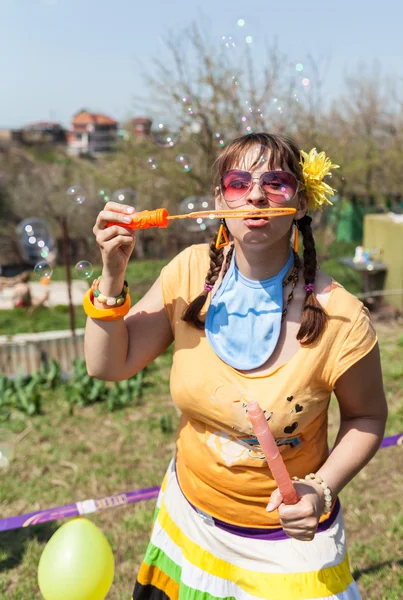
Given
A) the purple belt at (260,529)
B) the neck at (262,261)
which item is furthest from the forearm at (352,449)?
the neck at (262,261)

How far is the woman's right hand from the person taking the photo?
1.52 metres

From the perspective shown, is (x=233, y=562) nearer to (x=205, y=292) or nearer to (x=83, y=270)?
(x=205, y=292)

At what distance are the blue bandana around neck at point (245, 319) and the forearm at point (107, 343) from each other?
261mm

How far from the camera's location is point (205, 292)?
173 cm

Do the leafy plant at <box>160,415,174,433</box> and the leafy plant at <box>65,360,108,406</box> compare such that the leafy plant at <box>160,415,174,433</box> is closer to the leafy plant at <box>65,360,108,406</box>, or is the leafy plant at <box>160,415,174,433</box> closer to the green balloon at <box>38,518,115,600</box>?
the leafy plant at <box>65,360,108,406</box>

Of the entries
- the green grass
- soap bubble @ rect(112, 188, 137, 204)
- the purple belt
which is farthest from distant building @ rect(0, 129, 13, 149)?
the purple belt

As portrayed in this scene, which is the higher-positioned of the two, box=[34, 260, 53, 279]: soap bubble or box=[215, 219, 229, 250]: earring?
box=[215, 219, 229, 250]: earring

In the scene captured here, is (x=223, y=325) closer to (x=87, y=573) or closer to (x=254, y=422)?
(x=254, y=422)

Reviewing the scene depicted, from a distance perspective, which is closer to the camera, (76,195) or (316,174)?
(316,174)

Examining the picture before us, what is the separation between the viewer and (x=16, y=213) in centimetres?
2491

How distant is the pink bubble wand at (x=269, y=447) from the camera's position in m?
1.30

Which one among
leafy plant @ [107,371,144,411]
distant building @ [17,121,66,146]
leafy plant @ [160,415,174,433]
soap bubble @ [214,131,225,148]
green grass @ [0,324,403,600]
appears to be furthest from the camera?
distant building @ [17,121,66,146]

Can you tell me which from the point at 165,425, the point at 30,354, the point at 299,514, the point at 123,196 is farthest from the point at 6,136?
the point at 299,514

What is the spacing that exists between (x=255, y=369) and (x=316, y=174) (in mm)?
593
